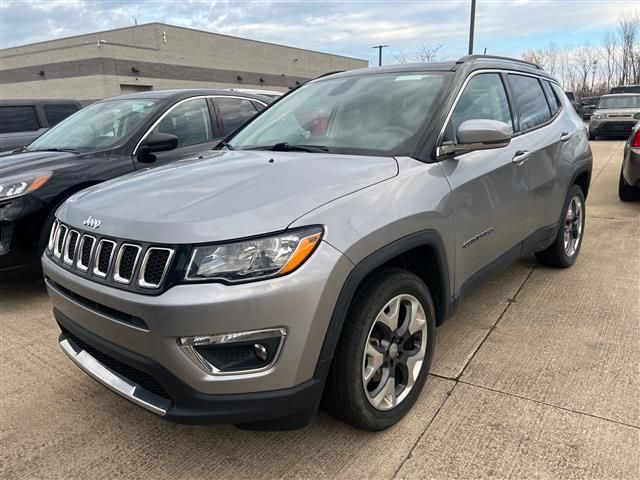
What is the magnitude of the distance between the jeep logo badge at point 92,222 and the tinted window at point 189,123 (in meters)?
2.76

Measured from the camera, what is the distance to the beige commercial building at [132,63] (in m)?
30.7

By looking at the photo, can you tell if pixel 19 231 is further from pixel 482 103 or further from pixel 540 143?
pixel 540 143

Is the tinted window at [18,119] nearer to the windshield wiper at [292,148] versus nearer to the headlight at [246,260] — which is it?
the windshield wiper at [292,148]

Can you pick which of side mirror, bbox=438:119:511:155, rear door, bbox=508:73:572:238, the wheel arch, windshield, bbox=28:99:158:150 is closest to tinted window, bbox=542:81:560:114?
rear door, bbox=508:73:572:238

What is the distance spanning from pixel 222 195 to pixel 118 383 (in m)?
0.92

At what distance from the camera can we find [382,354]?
7.90 ft

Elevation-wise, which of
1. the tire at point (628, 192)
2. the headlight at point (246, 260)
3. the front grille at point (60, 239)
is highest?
the headlight at point (246, 260)

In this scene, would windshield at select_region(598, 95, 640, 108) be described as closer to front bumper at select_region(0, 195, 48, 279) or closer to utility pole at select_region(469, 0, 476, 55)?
utility pole at select_region(469, 0, 476, 55)

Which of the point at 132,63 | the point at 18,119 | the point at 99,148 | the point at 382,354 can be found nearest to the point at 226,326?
the point at 382,354

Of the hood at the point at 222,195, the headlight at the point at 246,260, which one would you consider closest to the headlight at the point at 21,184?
the hood at the point at 222,195

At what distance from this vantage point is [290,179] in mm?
2359

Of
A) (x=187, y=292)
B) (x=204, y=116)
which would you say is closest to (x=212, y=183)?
(x=187, y=292)

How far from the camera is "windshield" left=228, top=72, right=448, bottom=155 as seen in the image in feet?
9.31

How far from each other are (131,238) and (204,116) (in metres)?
3.66
